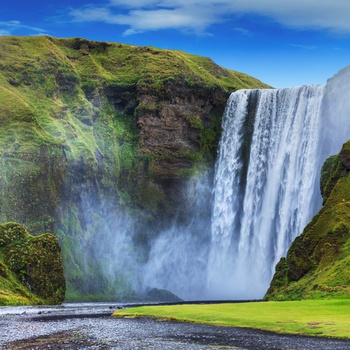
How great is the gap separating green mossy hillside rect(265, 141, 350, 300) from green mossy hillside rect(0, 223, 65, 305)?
38.1 meters

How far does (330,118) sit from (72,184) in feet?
171

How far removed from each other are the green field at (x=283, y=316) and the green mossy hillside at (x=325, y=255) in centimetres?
696

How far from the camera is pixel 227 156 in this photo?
13238 centimetres

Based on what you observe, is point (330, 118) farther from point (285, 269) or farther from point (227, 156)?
point (285, 269)

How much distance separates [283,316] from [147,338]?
11194mm

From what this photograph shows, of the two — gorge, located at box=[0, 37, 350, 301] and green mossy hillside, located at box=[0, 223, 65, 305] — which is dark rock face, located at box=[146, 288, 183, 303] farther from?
green mossy hillside, located at box=[0, 223, 65, 305]

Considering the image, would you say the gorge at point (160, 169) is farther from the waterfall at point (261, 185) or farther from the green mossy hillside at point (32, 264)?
the green mossy hillside at point (32, 264)

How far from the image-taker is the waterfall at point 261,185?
108375mm

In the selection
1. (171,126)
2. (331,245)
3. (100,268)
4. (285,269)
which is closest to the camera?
(331,245)

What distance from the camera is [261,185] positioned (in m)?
118

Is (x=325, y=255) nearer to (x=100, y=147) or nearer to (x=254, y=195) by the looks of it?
(x=254, y=195)

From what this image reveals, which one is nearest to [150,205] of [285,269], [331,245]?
[285,269]

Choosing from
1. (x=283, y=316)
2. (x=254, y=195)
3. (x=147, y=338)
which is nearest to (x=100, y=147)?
(x=254, y=195)

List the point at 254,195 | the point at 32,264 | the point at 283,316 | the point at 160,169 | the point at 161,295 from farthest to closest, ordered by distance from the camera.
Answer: the point at 160,169 < the point at 254,195 < the point at 161,295 < the point at 32,264 < the point at 283,316
